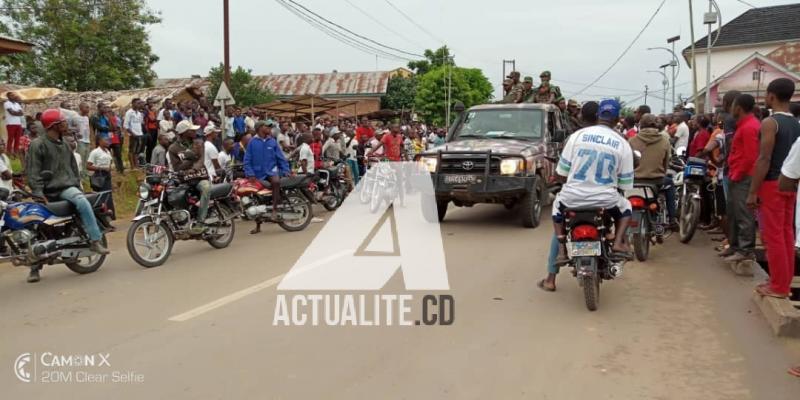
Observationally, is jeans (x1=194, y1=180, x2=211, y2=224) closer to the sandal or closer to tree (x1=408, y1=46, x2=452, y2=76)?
the sandal

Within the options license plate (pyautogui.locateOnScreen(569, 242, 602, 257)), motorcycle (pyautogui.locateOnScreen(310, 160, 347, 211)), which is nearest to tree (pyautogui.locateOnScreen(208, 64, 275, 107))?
motorcycle (pyautogui.locateOnScreen(310, 160, 347, 211))

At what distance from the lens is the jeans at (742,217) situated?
22.5 ft

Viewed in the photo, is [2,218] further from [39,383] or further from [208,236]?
[39,383]

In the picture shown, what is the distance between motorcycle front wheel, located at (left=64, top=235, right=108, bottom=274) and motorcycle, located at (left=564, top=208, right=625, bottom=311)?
5404mm

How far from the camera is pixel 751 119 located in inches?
260

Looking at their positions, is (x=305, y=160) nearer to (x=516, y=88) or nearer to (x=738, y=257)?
(x=516, y=88)

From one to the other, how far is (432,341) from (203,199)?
196 inches

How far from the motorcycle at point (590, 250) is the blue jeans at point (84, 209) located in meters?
5.26

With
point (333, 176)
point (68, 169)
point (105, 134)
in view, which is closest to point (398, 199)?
point (333, 176)

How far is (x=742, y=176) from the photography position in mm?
6707

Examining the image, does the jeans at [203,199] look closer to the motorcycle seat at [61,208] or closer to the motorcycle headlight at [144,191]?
the motorcycle headlight at [144,191]

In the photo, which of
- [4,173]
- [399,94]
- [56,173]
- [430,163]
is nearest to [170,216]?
[56,173]

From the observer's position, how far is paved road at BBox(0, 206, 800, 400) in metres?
4.10

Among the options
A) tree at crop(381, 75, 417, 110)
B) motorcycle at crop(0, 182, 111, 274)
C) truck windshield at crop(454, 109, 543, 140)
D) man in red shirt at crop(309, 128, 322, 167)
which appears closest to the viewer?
motorcycle at crop(0, 182, 111, 274)
